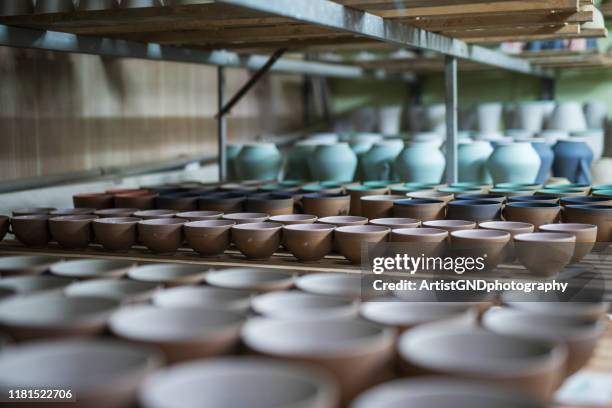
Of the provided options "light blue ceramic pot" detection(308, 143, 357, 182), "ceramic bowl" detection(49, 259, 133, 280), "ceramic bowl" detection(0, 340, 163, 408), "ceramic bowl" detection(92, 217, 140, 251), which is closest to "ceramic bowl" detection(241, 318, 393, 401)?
"ceramic bowl" detection(0, 340, 163, 408)

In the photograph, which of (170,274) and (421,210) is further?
(421,210)

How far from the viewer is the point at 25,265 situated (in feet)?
4.07

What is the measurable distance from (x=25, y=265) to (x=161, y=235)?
426 mm

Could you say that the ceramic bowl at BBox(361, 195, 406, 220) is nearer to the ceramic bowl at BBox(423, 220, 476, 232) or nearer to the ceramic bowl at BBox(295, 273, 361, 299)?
the ceramic bowl at BBox(423, 220, 476, 232)

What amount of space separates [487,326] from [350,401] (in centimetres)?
23

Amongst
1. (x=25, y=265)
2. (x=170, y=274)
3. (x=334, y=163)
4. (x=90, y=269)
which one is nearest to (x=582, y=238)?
(x=170, y=274)

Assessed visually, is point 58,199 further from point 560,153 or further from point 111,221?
point 560,153

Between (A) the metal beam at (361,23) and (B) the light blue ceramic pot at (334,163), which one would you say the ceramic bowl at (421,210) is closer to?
(A) the metal beam at (361,23)

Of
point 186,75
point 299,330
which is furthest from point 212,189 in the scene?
point 186,75

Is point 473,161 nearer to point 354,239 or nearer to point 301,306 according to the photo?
point 354,239

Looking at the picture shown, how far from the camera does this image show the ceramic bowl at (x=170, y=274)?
3.72 feet

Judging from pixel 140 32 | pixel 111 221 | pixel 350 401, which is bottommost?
pixel 350 401

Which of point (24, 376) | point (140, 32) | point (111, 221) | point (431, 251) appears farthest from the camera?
point (140, 32)

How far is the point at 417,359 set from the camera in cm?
78
